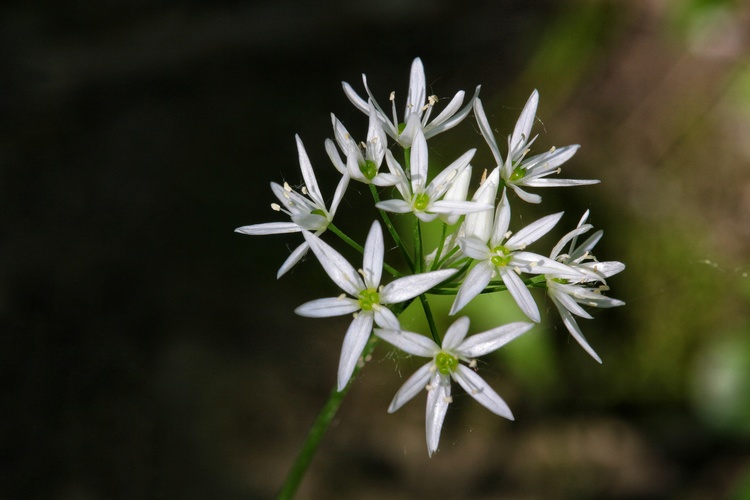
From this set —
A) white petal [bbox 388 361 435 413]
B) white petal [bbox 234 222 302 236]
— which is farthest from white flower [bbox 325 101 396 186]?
white petal [bbox 388 361 435 413]

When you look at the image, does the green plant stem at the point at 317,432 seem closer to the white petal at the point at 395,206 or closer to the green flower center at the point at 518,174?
the white petal at the point at 395,206

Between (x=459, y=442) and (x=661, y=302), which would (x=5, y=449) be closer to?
(x=459, y=442)

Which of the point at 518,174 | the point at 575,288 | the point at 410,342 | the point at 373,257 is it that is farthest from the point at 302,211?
the point at 575,288

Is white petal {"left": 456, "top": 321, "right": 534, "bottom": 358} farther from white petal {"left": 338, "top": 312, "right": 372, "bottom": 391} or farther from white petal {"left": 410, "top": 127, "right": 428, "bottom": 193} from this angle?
white petal {"left": 410, "top": 127, "right": 428, "bottom": 193}

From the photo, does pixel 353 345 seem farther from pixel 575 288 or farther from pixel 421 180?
pixel 575 288

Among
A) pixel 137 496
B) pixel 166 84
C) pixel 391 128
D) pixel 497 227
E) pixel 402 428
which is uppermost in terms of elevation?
pixel 166 84

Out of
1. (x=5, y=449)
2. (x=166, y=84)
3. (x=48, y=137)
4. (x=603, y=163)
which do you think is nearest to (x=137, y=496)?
(x=5, y=449)

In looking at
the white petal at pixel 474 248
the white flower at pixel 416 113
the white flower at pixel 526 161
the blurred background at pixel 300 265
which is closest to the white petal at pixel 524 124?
the white flower at pixel 526 161
